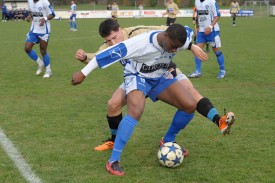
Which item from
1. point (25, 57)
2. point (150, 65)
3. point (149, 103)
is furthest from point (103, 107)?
point (25, 57)

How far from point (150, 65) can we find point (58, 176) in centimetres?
156

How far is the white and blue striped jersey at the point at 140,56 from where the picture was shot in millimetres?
4320

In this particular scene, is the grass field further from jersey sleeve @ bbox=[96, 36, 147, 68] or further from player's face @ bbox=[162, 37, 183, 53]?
player's face @ bbox=[162, 37, 183, 53]

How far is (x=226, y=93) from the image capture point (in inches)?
339

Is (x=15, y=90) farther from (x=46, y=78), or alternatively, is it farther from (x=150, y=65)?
(x=150, y=65)

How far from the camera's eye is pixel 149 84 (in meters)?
4.75

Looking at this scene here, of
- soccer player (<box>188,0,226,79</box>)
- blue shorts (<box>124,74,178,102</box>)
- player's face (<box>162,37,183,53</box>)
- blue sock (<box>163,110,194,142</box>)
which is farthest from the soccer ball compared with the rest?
soccer player (<box>188,0,226,79</box>)

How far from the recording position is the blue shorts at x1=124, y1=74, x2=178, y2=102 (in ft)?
15.2

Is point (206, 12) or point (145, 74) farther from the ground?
point (206, 12)

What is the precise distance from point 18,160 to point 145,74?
179 centimetres

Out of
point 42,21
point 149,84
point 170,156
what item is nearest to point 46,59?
point 42,21

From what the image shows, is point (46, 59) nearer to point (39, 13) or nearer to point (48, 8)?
point (39, 13)

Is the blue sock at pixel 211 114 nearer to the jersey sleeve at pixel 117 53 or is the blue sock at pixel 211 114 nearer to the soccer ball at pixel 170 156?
the soccer ball at pixel 170 156

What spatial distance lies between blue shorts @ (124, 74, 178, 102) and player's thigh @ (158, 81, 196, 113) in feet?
0.18
